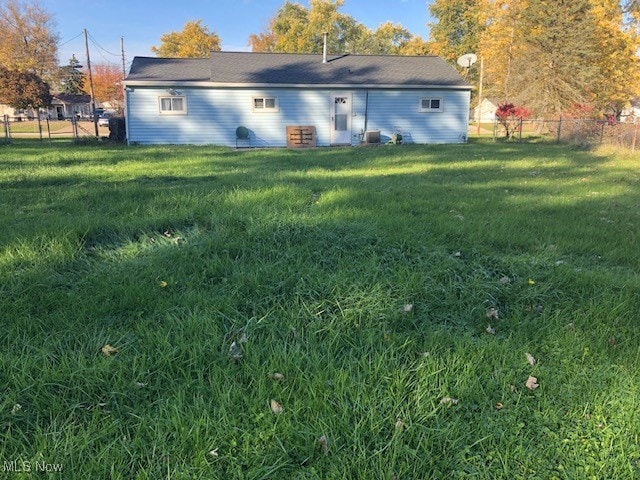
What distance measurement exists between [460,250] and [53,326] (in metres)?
3.04

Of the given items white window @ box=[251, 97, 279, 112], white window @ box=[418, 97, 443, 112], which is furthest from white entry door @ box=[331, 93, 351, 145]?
white window @ box=[418, 97, 443, 112]

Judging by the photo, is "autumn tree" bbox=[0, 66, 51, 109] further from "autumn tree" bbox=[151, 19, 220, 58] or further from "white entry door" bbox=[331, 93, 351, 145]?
"autumn tree" bbox=[151, 19, 220, 58]

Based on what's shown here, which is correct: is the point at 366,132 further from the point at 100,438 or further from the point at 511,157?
the point at 100,438

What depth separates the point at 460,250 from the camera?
12.8ft

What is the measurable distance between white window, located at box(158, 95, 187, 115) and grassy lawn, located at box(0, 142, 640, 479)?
40.8 feet

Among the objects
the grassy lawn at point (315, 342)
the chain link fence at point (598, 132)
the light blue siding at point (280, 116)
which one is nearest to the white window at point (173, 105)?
the light blue siding at point (280, 116)

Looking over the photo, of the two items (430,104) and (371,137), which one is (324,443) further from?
(430,104)

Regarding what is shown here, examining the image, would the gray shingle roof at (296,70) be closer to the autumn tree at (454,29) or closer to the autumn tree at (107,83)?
the autumn tree at (454,29)

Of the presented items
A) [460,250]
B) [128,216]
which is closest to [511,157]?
[460,250]

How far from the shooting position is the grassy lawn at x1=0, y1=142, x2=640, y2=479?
1.77 meters

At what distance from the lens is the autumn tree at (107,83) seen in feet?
184

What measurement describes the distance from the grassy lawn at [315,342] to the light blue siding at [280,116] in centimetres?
1239

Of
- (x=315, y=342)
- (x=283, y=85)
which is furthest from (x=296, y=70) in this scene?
(x=315, y=342)

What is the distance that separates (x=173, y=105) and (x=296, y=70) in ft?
17.0
